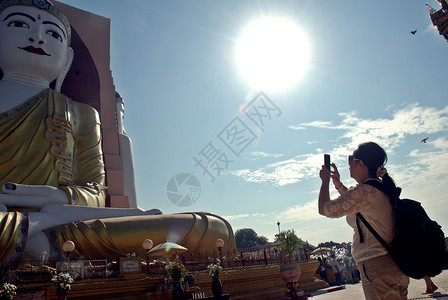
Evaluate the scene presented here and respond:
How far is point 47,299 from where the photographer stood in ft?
14.3

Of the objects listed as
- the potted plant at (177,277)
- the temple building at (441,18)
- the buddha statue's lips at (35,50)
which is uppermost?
the temple building at (441,18)

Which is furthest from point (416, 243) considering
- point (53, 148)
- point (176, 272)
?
point (53, 148)

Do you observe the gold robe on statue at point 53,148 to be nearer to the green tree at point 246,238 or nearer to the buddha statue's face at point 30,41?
the buddha statue's face at point 30,41

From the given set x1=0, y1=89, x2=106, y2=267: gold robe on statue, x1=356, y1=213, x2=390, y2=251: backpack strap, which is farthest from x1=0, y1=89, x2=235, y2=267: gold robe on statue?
x1=356, y1=213, x2=390, y2=251: backpack strap

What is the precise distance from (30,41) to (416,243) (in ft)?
32.5

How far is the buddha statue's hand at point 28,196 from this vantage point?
7.09 meters

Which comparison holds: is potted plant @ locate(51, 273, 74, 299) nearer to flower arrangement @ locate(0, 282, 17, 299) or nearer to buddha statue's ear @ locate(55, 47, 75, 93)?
flower arrangement @ locate(0, 282, 17, 299)

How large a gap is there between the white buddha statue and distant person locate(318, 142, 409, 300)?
6215 mm

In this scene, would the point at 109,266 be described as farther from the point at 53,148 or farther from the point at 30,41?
the point at 30,41

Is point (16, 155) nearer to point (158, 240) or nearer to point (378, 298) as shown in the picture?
point (158, 240)

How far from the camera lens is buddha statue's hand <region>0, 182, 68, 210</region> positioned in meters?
7.09

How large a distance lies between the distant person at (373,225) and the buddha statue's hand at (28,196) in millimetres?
7073

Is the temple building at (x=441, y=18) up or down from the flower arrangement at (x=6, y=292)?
up

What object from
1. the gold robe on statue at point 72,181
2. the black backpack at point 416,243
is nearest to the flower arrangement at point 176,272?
the gold robe on statue at point 72,181
